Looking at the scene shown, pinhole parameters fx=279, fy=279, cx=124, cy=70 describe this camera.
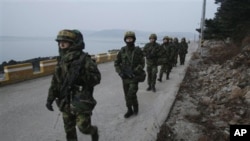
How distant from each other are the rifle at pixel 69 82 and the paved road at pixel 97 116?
151 cm

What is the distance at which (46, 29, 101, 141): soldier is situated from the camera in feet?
13.3

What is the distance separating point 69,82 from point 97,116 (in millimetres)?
3142

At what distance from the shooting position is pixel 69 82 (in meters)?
4.06

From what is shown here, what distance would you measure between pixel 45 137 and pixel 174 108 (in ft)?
12.4

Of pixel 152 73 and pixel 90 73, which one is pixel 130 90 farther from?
pixel 152 73

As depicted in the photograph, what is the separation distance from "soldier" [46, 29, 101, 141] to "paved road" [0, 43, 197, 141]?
→ 56.0 inches

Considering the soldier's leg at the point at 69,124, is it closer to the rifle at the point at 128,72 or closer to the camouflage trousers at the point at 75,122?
the camouflage trousers at the point at 75,122

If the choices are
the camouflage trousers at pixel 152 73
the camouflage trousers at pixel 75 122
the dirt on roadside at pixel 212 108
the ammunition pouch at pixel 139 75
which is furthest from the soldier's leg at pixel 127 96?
the camouflage trousers at pixel 152 73

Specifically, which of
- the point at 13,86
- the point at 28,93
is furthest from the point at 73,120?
the point at 13,86

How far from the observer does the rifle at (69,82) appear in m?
4.00

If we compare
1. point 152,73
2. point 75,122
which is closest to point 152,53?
point 152,73

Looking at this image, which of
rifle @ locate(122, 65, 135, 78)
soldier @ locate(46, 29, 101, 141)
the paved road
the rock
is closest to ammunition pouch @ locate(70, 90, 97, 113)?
soldier @ locate(46, 29, 101, 141)

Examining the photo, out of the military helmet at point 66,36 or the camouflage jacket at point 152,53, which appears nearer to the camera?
the military helmet at point 66,36

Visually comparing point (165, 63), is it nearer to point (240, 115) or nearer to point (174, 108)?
point (174, 108)
